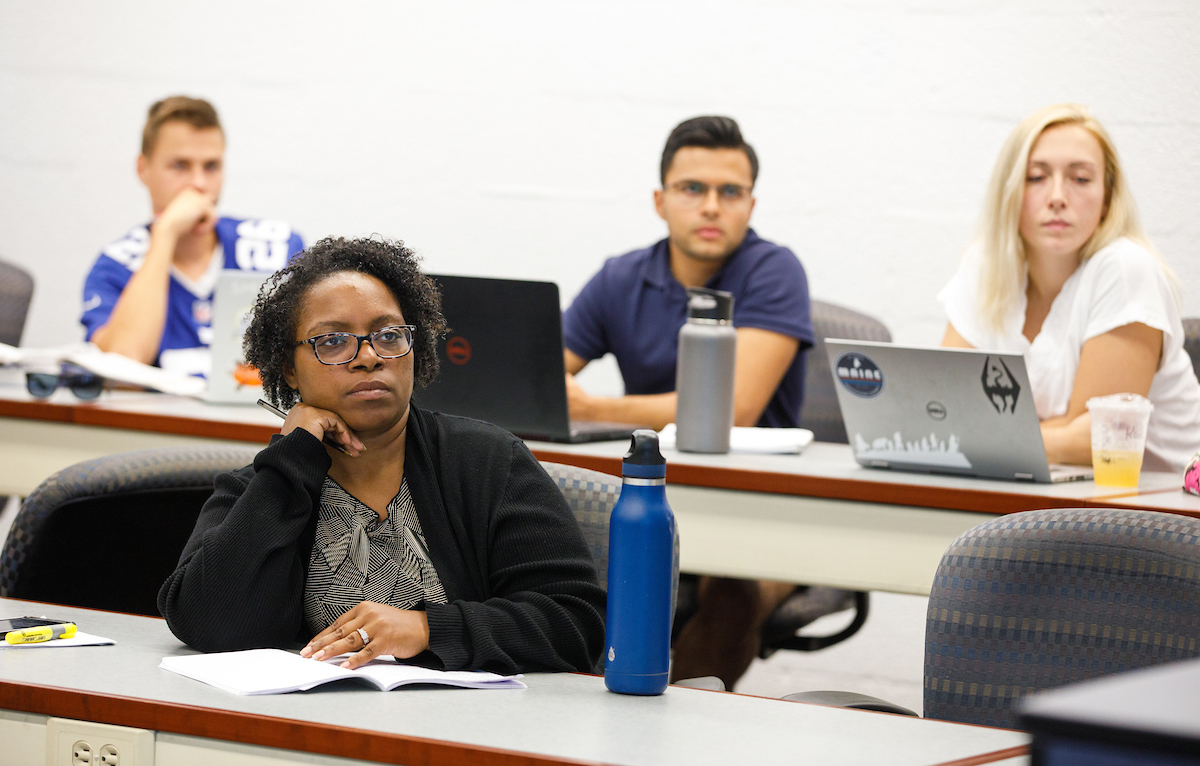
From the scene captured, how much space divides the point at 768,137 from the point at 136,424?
1796mm

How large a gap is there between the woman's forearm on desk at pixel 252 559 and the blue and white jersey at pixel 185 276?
187 centimetres

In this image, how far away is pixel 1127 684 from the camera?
510mm

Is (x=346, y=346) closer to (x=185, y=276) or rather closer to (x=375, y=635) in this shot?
(x=375, y=635)

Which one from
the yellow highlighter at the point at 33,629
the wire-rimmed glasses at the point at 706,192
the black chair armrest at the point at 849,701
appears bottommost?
the black chair armrest at the point at 849,701

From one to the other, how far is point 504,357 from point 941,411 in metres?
0.69

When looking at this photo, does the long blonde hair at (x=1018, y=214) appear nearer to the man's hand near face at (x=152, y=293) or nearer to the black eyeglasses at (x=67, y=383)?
the black eyeglasses at (x=67, y=383)

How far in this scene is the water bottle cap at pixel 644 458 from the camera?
1.06 metres

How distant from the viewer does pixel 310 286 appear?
1.40 meters

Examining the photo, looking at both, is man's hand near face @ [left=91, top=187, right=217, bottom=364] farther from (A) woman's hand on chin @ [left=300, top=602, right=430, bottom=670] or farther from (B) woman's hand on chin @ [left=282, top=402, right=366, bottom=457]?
(A) woman's hand on chin @ [left=300, top=602, right=430, bottom=670]

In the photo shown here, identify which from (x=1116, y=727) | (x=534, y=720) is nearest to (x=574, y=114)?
(x=534, y=720)

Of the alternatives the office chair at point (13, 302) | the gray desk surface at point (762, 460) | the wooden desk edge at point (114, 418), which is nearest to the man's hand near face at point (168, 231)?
the office chair at point (13, 302)

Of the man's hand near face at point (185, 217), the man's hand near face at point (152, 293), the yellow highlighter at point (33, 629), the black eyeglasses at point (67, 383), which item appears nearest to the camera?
the yellow highlighter at point (33, 629)

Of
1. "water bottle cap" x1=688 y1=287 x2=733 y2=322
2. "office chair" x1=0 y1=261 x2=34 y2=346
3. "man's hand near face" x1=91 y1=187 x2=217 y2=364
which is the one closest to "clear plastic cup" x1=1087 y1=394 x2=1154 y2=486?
"water bottle cap" x1=688 y1=287 x2=733 y2=322

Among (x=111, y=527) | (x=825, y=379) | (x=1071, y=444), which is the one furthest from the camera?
(x=825, y=379)
